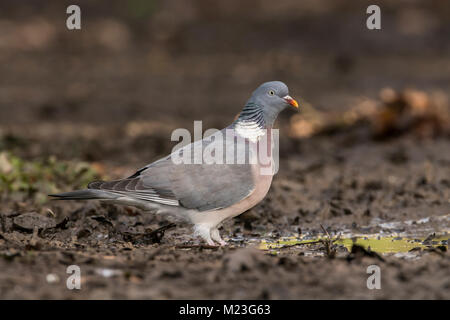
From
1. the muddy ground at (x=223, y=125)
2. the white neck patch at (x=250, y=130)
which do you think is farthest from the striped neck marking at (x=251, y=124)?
the muddy ground at (x=223, y=125)

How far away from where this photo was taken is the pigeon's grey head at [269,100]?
6.69 metres

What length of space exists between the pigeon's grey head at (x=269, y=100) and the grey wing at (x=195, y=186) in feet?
2.02

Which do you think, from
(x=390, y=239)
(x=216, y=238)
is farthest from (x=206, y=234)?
(x=390, y=239)

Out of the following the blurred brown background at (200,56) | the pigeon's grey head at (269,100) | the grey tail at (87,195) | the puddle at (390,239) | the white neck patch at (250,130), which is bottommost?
the puddle at (390,239)

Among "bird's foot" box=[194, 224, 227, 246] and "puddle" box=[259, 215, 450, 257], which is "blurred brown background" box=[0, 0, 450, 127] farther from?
"bird's foot" box=[194, 224, 227, 246]

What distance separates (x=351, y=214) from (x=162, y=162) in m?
2.26

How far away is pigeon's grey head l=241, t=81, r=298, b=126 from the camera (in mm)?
6695

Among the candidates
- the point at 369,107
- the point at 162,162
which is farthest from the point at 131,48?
the point at 162,162

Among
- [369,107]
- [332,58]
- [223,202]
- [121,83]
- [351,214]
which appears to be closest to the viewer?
[223,202]

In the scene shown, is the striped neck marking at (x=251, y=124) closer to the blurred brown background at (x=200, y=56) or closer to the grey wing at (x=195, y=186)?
the grey wing at (x=195, y=186)

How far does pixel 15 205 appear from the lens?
7.83m

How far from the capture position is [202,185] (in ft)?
20.7

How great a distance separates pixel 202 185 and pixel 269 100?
3.26 feet
